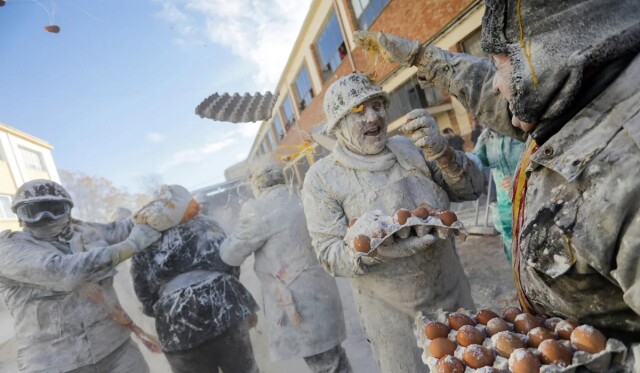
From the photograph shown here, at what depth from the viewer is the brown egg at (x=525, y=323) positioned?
48.0 inches

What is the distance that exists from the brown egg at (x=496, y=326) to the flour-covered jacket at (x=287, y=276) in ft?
6.13

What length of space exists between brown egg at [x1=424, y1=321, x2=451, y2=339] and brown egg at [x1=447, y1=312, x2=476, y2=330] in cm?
3

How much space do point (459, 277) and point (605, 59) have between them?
1.52 metres

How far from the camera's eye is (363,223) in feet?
5.46

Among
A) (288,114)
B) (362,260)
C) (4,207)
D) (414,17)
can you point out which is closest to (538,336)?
(362,260)

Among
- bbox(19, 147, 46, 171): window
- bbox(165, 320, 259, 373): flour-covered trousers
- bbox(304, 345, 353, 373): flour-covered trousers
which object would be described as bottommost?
bbox(304, 345, 353, 373): flour-covered trousers

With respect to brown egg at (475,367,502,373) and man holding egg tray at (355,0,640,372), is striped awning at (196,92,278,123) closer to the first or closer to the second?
man holding egg tray at (355,0,640,372)

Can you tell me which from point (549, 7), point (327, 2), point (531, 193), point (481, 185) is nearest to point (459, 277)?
point (481, 185)

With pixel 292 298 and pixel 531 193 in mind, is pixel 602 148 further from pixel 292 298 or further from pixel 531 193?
pixel 292 298

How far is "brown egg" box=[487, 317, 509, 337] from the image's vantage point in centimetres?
128

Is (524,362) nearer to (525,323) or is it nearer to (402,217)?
(525,323)

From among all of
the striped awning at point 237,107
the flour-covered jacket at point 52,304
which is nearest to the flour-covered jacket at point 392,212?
the flour-covered jacket at point 52,304

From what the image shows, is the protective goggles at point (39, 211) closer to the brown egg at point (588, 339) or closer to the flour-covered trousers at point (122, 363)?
the flour-covered trousers at point (122, 363)

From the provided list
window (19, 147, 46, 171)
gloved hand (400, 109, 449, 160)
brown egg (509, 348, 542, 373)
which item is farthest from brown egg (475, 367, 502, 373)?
window (19, 147, 46, 171)
